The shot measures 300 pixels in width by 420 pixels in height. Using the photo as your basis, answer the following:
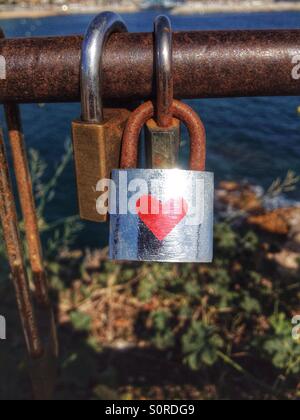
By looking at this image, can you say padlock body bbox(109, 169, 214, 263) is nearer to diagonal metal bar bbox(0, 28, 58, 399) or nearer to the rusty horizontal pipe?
the rusty horizontal pipe

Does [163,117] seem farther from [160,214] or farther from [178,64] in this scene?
[160,214]

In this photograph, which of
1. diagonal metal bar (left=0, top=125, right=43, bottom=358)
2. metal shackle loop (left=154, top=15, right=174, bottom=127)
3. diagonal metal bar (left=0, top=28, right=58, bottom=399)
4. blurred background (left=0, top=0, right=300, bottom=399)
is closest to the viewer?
metal shackle loop (left=154, top=15, right=174, bottom=127)

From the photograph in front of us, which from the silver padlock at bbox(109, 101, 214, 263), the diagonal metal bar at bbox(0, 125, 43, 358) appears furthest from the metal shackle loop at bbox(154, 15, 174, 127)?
the diagonal metal bar at bbox(0, 125, 43, 358)

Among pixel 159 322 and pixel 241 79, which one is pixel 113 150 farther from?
pixel 159 322

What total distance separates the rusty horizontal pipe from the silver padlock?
0.14 meters

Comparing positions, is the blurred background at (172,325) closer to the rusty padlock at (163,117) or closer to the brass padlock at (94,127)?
the brass padlock at (94,127)

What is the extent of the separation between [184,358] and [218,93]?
241cm

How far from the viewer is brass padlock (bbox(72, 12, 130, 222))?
1.01 metres

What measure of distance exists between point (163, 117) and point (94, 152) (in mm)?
221

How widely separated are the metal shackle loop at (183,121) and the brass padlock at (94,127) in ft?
0.17

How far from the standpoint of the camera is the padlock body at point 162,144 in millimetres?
1109

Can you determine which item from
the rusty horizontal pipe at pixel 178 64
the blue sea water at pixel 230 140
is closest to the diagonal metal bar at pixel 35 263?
the rusty horizontal pipe at pixel 178 64

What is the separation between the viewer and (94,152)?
1.16 meters

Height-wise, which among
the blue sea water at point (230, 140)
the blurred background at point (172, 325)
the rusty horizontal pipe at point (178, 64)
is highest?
the rusty horizontal pipe at point (178, 64)
